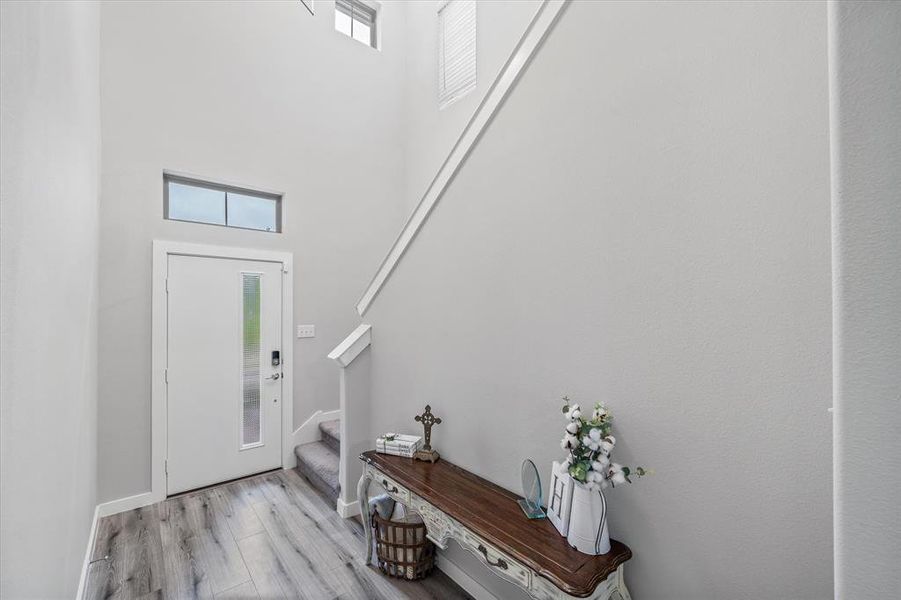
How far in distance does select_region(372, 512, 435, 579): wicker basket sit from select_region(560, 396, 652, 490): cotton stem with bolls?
4.06 ft

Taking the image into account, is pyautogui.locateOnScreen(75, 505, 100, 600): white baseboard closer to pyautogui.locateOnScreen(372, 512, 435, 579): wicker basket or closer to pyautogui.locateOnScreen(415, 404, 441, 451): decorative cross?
pyautogui.locateOnScreen(372, 512, 435, 579): wicker basket

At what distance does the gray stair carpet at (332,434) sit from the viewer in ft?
11.8

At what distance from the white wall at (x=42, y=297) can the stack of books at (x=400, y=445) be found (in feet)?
4.43

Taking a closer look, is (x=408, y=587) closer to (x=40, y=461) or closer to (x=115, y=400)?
(x=40, y=461)

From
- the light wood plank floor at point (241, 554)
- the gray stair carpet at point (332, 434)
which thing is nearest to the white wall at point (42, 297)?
the light wood plank floor at point (241, 554)

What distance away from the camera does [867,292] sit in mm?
536

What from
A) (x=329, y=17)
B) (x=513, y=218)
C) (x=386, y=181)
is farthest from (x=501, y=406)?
(x=329, y=17)

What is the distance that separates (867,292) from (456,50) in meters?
4.58

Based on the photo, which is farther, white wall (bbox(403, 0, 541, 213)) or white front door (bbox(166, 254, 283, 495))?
Answer: white wall (bbox(403, 0, 541, 213))

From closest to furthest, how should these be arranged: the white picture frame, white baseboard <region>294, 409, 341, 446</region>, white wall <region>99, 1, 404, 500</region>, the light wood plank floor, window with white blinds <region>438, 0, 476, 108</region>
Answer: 1. the white picture frame
2. the light wood plank floor
3. white wall <region>99, 1, 404, 500</region>
4. white baseboard <region>294, 409, 341, 446</region>
5. window with white blinds <region>438, 0, 476, 108</region>

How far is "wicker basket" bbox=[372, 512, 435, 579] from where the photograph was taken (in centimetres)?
212

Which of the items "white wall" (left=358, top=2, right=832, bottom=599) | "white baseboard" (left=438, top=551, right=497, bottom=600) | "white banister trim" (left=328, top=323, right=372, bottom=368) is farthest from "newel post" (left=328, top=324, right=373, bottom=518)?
"white wall" (left=358, top=2, right=832, bottom=599)

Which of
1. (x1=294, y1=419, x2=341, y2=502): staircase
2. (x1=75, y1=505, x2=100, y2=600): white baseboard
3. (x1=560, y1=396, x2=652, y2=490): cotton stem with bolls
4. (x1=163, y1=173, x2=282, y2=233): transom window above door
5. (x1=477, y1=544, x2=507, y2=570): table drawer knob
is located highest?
(x1=163, y1=173, x2=282, y2=233): transom window above door

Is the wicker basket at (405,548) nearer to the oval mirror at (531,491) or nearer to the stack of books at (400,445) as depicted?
the stack of books at (400,445)
